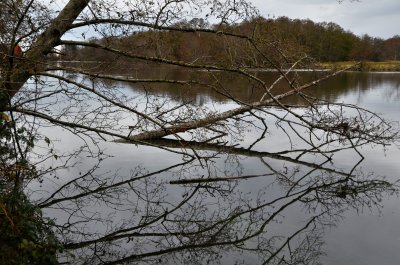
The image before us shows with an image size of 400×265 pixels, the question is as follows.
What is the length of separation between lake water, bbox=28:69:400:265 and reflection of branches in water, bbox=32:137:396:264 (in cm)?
1

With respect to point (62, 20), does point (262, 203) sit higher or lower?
lower

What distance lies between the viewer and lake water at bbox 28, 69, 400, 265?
4645mm

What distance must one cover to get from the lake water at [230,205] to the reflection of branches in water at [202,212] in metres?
0.01

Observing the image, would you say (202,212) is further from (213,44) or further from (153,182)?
(213,44)

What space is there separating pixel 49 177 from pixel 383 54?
2738 inches

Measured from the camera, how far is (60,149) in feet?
28.8

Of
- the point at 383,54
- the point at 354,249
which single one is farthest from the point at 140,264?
the point at 383,54

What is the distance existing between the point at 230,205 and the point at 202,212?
0.41 metres

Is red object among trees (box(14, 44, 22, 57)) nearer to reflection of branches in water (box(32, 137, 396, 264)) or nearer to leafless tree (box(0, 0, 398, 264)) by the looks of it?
leafless tree (box(0, 0, 398, 264))

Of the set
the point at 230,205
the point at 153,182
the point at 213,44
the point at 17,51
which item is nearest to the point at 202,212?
the point at 230,205

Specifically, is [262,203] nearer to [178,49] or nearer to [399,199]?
[399,199]

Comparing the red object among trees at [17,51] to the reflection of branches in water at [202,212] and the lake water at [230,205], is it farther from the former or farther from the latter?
A: the reflection of branches in water at [202,212]

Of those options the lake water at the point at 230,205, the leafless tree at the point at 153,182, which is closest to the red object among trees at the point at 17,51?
the leafless tree at the point at 153,182

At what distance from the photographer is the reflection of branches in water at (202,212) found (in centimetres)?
460
